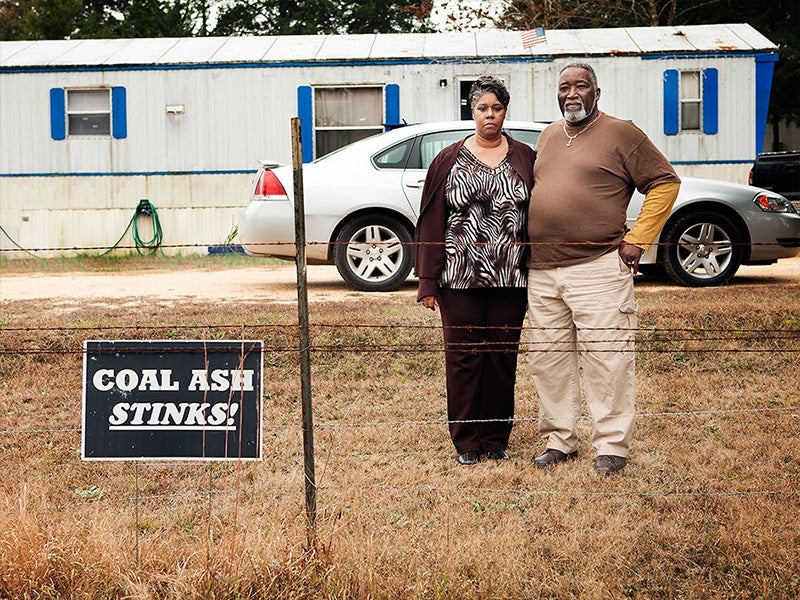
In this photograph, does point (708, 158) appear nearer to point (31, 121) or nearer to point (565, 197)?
point (31, 121)

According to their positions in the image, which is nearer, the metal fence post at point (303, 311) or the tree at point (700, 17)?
the metal fence post at point (303, 311)

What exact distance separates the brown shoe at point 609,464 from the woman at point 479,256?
0.44 meters

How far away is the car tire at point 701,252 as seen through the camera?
990 cm

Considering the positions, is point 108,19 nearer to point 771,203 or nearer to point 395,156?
point 395,156

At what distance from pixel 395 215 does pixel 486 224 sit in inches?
192

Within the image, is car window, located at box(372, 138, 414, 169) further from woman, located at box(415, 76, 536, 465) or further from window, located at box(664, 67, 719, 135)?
window, located at box(664, 67, 719, 135)

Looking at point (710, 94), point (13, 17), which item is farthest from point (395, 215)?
point (13, 17)

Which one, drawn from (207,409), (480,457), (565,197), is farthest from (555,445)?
(207,409)

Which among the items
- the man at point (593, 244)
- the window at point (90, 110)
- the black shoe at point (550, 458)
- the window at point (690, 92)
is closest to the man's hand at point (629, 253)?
the man at point (593, 244)

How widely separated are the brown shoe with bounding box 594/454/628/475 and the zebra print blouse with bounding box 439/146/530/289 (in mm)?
827

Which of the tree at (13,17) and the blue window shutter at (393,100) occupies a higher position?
the tree at (13,17)

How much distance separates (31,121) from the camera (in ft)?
54.7

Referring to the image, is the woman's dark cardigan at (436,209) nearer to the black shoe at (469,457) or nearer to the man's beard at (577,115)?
the man's beard at (577,115)

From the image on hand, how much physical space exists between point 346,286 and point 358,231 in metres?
0.95
